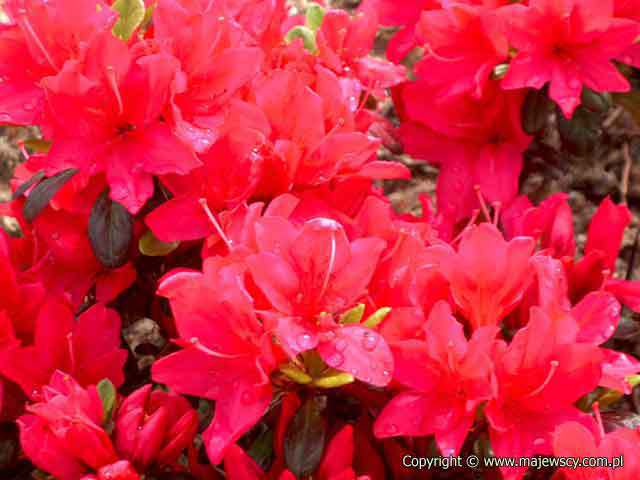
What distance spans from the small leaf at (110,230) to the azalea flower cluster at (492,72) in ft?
1.77

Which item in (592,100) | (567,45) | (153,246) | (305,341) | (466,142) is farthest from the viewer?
(466,142)

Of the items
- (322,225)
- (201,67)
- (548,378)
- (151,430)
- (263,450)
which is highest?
(201,67)

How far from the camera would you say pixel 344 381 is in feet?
3.37

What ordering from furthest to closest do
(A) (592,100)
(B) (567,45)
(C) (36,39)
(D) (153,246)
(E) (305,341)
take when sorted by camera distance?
1. (A) (592,100)
2. (B) (567,45)
3. (D) (153,246)
4. (C) (36,39)
5. (E) (305,341)

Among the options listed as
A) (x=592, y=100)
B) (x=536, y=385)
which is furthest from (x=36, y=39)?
(x=592, y=100)

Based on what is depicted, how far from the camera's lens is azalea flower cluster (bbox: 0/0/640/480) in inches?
40.4

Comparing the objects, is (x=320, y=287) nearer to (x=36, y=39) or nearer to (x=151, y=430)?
(x=151, y=430)

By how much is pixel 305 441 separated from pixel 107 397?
26 cm

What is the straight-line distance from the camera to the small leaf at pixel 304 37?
146 centimetres

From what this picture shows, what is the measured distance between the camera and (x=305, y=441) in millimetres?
1074

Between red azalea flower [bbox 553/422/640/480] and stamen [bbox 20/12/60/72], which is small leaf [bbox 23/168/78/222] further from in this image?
red azalea flower [bbox 553/422/640/480]

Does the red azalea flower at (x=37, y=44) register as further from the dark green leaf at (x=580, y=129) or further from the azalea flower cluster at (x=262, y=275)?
the dark green leaf at (x=580, y=129)

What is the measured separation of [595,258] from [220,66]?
0.57m

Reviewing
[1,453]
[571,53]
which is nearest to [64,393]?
[1,453]
